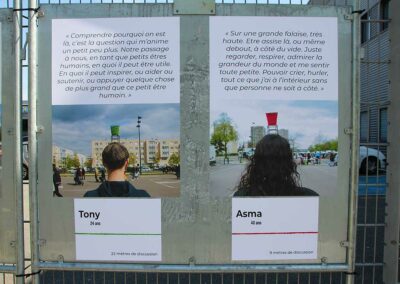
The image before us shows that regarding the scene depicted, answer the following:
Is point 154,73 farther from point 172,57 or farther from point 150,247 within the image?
point 150,247

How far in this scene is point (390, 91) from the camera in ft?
10.8

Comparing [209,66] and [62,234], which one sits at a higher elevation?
[209,66]

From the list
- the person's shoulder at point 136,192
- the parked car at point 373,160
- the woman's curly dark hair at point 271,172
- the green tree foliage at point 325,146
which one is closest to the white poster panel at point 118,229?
the person's shoulder at point 136,192

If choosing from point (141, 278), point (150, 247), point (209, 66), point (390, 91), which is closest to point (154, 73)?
point (209, 66)

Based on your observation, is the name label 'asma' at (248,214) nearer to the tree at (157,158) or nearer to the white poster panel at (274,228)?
the white poster panel at (274,228)

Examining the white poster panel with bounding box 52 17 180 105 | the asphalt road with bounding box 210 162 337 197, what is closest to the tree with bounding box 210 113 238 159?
the asphalt road with bounding box 210 162 337 197

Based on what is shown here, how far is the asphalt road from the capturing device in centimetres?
298

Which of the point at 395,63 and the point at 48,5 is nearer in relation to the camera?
the point at 48,5

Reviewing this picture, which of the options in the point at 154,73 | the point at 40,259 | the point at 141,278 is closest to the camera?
the point at 154,73

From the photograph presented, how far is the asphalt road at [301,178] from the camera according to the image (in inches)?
117

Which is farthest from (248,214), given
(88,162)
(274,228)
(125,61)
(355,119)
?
(125,61)

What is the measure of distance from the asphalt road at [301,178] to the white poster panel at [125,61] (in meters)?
0.68

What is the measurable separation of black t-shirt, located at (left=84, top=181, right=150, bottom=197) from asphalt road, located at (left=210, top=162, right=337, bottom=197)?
1.86 ft

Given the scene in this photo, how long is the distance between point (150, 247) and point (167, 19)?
1.83m
